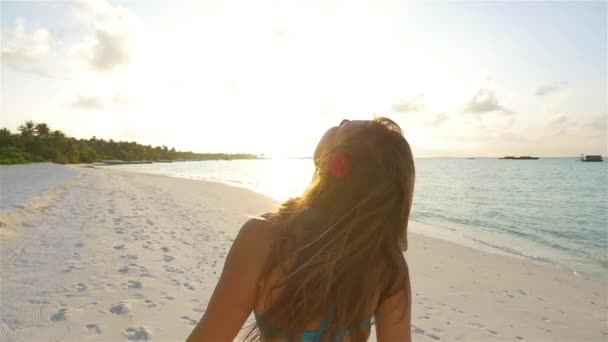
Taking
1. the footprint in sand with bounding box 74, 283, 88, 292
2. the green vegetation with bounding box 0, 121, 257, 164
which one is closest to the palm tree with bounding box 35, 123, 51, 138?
the green vegetation with bounding box 0, 121, 257, 164

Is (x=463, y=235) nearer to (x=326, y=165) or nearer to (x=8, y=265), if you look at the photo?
(x=8, y=265)

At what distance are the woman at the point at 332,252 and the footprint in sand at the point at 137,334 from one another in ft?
10.2

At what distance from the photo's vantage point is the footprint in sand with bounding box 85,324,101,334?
12.9 ft

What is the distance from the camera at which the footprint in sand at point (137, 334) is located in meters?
3.92

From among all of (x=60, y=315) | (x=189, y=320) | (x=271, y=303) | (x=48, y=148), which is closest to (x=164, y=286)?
(x=189, y=320)

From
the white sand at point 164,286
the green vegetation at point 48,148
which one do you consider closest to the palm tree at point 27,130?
the green vegetation at point 48,148

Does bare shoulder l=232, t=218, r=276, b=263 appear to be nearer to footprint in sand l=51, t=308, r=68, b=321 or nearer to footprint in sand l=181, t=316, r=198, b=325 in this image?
footprint in sand l=181, t=316, r=198, b=325

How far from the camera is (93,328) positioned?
400 cm

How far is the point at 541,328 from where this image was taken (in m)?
5.89

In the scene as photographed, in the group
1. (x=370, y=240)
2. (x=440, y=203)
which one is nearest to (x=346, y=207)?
(x=370, y=240)

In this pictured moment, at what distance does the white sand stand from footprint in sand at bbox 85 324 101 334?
10mm

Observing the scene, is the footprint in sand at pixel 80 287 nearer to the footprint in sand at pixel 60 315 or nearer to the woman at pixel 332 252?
the footprint in sand at pixel 60 315

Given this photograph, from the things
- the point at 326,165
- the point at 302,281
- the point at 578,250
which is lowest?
the point at 578,250

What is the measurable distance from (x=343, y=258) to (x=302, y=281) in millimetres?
162
